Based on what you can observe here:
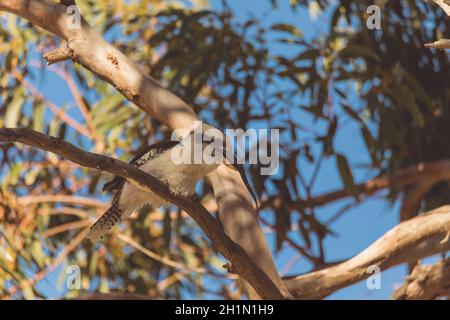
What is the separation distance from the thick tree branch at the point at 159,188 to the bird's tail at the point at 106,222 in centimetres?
74

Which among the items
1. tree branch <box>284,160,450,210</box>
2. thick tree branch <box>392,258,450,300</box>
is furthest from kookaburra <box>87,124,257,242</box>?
tree branch <box>284,160,450,210</box>

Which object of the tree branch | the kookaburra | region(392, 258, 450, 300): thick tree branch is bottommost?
region(392, 258, 450, 300): thick tree branch

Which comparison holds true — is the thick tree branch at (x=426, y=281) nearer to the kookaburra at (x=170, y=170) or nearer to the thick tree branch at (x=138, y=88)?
the thick tree branch at (x=138, y=88)

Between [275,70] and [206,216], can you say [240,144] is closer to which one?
[275,70]

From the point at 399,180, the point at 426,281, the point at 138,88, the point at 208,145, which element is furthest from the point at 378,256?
the point at 399,180

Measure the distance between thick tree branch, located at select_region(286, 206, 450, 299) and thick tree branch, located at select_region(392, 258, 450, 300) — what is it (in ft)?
0.53

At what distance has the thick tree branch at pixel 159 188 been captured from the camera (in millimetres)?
2693

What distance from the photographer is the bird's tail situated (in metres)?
3.70

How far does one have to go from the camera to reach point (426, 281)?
13.1 feet

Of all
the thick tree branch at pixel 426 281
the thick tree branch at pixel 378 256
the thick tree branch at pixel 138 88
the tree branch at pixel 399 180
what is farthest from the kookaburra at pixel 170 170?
the tree branch at pixel 399 180

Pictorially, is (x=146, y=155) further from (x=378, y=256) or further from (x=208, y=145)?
(x=378, y=256)

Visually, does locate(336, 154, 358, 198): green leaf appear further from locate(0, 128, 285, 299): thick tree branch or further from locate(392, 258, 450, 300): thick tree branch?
locate(0, 128, 285, 299): thick tree branch
